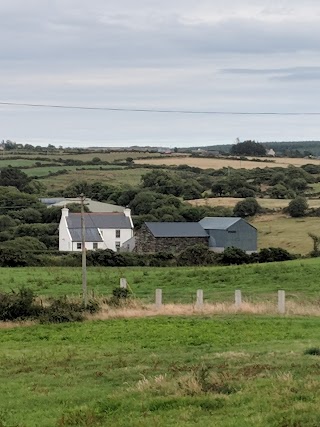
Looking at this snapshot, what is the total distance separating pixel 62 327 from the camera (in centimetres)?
2847

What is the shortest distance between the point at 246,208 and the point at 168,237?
1733 centimetres

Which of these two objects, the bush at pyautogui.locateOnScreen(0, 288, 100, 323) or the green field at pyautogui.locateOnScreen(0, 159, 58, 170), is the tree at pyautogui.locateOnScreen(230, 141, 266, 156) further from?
the bush at pyautogui.locateOnScreen(0, 288, 100, 323)

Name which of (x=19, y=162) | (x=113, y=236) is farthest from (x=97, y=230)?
(x=19, y=162)

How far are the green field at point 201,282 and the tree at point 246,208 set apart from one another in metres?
49.1

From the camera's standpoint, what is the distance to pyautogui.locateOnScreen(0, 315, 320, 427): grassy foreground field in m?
11.5

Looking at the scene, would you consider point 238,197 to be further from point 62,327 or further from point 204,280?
point 62,327

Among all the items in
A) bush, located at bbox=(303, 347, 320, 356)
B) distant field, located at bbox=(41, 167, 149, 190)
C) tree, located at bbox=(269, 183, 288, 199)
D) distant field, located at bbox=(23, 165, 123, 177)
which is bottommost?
tree, located at bbox=(269, 183, 288, 199)

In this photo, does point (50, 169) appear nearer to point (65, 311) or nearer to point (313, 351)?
point (65, 311)

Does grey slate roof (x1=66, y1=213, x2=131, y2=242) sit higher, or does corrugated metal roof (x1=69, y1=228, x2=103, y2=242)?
grey slate roof (x1=66, y1=213, x2=131, y2=242)

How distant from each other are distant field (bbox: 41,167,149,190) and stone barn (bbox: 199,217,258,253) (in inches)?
1489

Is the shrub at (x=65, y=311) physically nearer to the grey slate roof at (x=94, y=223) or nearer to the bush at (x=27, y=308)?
the bush at (x=27, y=308)

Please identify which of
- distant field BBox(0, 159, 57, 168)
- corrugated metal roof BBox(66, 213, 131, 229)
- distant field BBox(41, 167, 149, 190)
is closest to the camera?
corrugated metal roof BBox(66, 213, 131, 229)

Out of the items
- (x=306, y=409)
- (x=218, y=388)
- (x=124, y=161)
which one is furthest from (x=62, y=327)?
(x=124, y=161)

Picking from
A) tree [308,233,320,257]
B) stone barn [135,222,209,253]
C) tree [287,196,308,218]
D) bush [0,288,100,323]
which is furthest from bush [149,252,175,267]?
bush [0,288,100,323]
